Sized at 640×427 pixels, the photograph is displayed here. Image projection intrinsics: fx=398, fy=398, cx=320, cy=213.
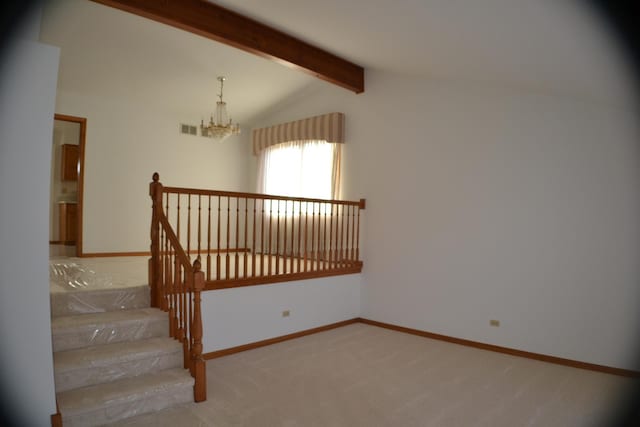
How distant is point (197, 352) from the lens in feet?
9.75

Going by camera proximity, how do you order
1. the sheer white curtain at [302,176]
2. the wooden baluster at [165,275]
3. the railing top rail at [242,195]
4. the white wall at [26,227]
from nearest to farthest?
the white wall at [26,227], the wooden baluster at [165,275], the railing top rail at [242,195], the sheer white curtain at [302,176]

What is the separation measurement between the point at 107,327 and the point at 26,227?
1.36 m

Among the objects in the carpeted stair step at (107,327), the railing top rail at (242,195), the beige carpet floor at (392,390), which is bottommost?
the beige carpet floor at (392,390)

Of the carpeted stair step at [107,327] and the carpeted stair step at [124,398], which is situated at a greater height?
the carpeted stair step at [107,327]

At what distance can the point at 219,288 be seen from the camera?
12.9ft

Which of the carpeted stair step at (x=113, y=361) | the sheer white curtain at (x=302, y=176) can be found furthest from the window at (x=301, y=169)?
the carpeted stair step at (x=113, y=361)

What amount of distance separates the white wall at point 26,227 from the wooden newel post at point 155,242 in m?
1.39

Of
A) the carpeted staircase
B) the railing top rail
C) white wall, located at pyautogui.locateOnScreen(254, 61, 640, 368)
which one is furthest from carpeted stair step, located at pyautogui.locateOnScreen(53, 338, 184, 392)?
white wall, located at pyautogui.locateOnScreen(254, 61, 640, 368)

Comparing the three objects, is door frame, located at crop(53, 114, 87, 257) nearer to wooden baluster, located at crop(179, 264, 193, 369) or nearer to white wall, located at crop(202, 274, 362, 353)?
white wall, located at crop(202, 274, 362, 353)

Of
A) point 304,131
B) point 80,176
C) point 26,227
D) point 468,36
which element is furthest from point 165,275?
point 304,131

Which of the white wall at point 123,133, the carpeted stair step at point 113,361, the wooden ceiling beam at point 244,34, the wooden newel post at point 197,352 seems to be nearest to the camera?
the carpeted stair step at point 113,361

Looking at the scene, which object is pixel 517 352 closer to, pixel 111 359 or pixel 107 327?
pixel 111 359

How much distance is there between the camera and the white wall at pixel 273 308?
393 centimetres

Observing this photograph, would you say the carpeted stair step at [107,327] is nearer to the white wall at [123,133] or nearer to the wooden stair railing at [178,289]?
the wooden stair railing at [178,289]
